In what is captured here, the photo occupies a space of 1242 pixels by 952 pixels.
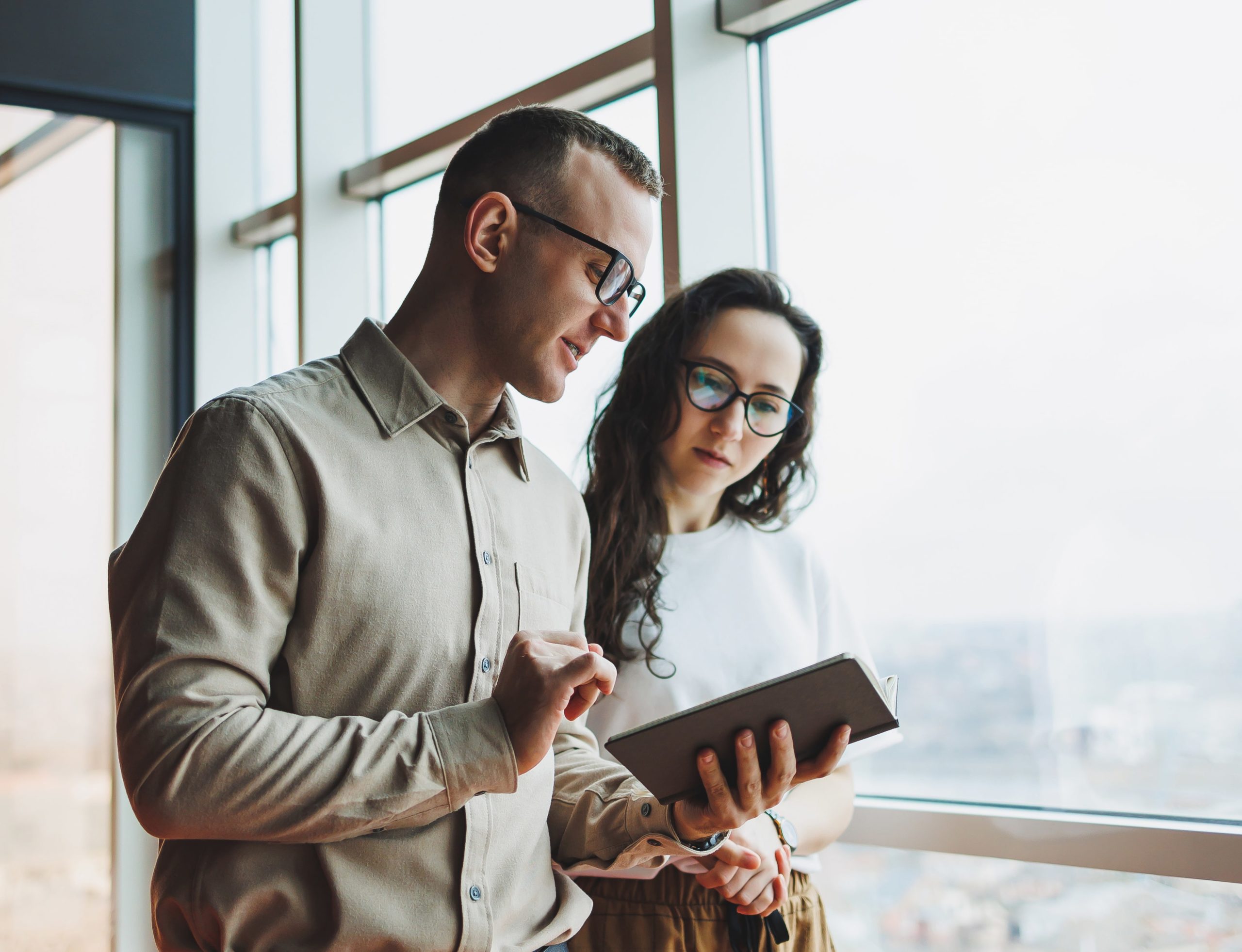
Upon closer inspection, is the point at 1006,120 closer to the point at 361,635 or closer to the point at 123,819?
the point at 361,635

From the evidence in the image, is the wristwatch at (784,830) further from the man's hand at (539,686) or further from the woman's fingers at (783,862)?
the man's hand at (539,686)

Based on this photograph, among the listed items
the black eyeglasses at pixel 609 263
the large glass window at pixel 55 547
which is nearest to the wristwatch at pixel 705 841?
the black eyeglasses at pixel 609 263

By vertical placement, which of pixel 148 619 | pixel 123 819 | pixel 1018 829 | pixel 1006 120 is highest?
pixel 1006 120

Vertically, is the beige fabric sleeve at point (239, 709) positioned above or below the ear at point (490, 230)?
below

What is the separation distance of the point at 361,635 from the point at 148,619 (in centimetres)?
22

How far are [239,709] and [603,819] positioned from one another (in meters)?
0.54

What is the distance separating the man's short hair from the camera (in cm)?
139

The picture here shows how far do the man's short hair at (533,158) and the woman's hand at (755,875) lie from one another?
2.98 ft

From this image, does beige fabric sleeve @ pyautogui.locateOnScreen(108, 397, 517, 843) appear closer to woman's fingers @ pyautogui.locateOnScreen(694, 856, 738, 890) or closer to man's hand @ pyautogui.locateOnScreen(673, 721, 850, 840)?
man's hand @ pyautogui.locateOnScreen(673, 721, 850, 840)

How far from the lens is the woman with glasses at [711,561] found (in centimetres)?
168

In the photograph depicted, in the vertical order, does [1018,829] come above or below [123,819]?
above

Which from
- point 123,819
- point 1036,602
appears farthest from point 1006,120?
point 123,819

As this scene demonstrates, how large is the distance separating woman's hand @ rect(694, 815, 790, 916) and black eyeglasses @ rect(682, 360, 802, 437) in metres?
0.65

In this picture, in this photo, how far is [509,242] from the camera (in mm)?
1373
